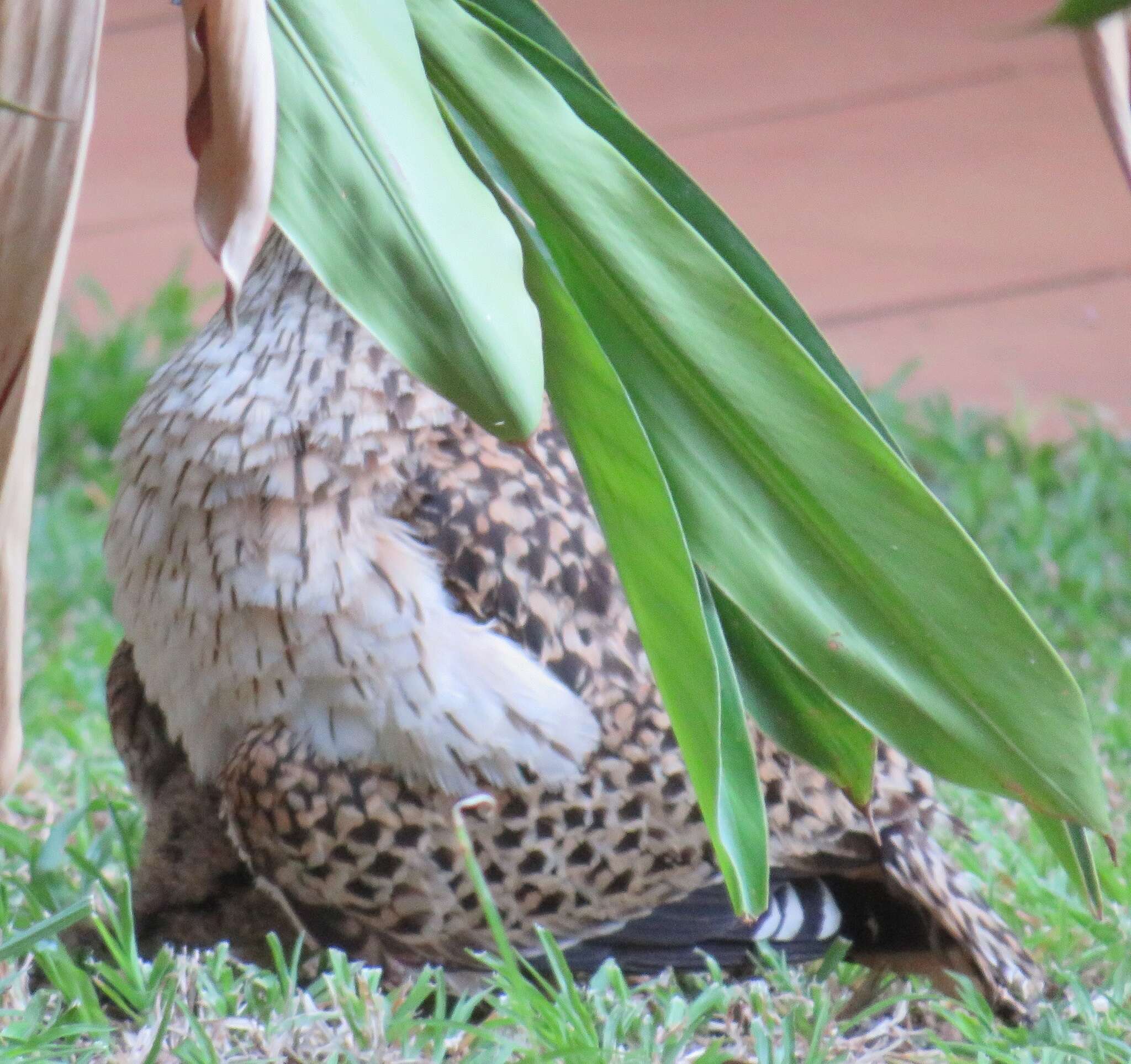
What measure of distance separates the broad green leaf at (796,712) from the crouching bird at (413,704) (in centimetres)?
36

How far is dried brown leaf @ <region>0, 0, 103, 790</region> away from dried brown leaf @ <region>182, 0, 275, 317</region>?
65 millimetres

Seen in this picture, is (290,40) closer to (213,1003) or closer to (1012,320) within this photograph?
(213,1003)

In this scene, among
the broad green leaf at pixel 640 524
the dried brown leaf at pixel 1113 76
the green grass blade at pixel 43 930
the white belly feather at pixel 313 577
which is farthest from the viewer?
the white belly feather at pixel 313 577

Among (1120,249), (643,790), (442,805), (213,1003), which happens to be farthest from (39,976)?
(1120,249)

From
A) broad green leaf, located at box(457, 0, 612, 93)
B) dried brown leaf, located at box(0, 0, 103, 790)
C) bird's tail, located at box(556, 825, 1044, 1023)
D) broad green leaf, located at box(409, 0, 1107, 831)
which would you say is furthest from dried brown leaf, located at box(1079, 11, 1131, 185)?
bird's tail, located at box(556, 825, 1044, 1023)

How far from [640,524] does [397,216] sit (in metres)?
0.24

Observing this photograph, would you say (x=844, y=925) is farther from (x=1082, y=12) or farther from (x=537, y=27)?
(x=1082, y=12)

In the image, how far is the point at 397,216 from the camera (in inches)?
35.5

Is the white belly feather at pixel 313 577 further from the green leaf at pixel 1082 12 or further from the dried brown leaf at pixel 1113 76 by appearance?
the green leaf at pixel 1082 12

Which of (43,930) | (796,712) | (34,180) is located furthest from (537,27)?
(43,930)

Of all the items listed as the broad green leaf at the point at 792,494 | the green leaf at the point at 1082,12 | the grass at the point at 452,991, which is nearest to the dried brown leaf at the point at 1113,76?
the green leaf at the point at 1082,12

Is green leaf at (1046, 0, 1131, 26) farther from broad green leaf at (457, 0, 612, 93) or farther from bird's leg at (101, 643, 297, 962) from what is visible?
bird's leg at (101, 643, 297, 962)

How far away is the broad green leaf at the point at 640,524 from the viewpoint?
0.99m

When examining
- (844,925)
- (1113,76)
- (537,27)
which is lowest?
(844,925)
